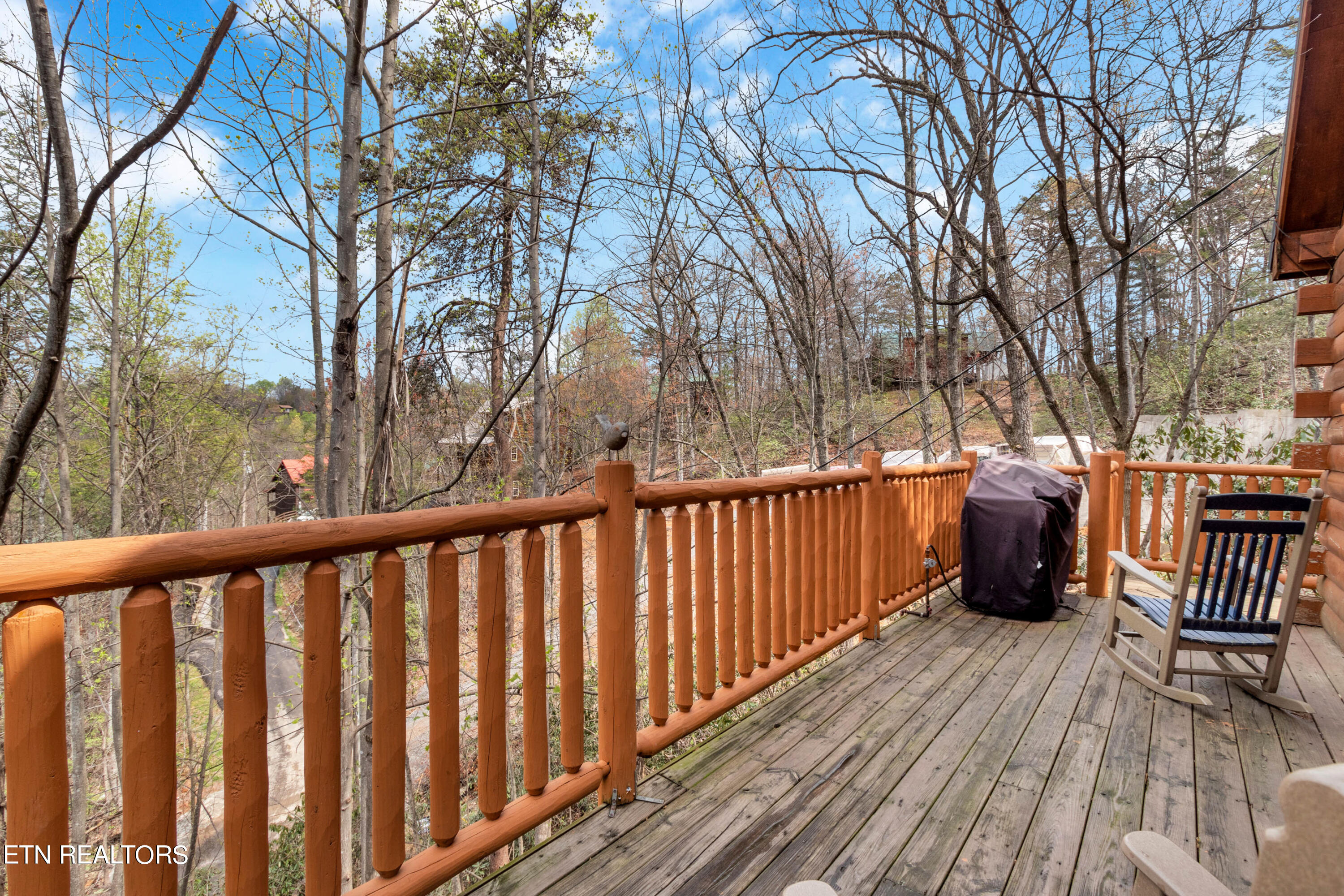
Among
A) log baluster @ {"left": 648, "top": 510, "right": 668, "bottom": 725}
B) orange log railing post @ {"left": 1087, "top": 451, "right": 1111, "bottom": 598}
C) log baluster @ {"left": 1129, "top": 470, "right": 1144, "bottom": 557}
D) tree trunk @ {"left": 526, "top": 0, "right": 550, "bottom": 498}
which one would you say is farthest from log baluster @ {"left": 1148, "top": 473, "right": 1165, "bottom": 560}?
tree trunk @ {"left": 526, "top": 0, "right": 550, "bottom": 498}

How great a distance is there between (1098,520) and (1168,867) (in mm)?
3816

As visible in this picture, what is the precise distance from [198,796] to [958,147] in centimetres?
876

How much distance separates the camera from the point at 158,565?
888 millimetres

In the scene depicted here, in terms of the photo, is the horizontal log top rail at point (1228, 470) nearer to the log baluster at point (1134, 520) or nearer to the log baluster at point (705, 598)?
the log baluster at point (1134, 520)

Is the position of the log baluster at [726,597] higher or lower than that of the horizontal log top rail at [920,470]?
lower

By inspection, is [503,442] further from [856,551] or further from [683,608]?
[683,608]

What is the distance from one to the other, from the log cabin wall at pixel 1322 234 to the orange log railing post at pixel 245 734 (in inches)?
184

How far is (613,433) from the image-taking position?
1.63 meters

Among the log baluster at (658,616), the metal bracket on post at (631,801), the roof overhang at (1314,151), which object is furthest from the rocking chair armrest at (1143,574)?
the roof overhang at (1314,151)

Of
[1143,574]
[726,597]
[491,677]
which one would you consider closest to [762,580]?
[726,597]

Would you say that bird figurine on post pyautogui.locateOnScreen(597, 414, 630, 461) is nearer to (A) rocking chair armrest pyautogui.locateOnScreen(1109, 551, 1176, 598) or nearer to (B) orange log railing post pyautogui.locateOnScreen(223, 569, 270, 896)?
(B) orange log railing post pyautogui.locateOnScreen(223, 569, 270, 896)

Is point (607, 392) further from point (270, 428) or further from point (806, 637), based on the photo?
point (806, 637)

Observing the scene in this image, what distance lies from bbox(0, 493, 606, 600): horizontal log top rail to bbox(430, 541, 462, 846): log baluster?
0.27ft

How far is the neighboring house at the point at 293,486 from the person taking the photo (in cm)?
572
